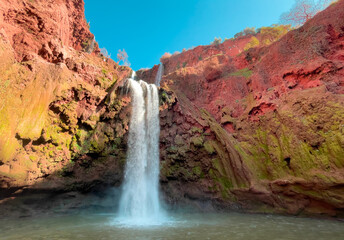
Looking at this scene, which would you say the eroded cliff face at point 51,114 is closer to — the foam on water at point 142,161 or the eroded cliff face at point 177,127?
the eroded cliff face at point 177,127

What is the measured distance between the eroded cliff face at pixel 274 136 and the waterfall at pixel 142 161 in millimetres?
813

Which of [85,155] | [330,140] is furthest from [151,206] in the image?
[330,140]

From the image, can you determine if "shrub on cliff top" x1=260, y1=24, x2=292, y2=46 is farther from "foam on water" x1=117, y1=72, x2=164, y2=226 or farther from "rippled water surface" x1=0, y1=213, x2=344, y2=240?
"rippled water surface" x1=0, y1=213, x2=344, y2=240

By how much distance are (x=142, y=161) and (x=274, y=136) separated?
31.1 ft

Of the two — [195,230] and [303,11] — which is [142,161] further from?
[303,11]

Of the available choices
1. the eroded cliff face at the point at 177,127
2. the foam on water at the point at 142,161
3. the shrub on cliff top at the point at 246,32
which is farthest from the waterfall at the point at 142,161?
the shrub on cliff top at the point at 246,32

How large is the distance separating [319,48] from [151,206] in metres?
16.9

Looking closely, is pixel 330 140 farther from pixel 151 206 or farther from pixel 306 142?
pixel 151 206

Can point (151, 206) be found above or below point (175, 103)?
below

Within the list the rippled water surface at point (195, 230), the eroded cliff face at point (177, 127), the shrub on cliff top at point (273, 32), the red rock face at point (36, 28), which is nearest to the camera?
the rippled water surface at point (195, 230)

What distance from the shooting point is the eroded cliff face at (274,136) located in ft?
31.4

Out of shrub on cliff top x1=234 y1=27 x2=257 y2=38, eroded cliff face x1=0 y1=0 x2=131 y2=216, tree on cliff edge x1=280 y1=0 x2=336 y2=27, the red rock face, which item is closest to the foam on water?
eroded cliff face x1=0 y1=0 x2=131 y2=216

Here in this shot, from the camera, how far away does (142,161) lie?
42.0 ft

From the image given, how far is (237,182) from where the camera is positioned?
455 inches
